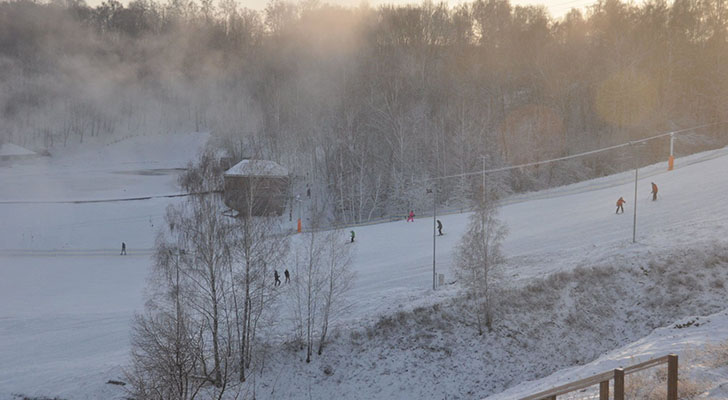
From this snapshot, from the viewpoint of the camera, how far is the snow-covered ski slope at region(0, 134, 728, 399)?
69.2 feet

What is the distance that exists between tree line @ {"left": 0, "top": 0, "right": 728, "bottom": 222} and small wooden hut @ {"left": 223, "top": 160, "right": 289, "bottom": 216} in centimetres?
654

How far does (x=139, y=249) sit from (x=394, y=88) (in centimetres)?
3279

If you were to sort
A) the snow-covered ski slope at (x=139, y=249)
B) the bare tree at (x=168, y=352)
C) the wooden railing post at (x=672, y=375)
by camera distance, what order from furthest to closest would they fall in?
the snow-covered ski slope at (x=139, y=249), the bare tree at (x=168, y=352), the wooden railing post at (x=672, y=375)

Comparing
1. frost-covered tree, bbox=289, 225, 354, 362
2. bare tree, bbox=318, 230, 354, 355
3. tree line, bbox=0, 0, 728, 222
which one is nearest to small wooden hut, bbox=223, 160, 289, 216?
frost-covered tree, bbox=289, 225, 354, 362

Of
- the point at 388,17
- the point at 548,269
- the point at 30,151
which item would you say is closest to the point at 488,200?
the point at 548,269

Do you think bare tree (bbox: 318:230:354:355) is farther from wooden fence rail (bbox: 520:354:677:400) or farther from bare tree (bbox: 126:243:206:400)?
wooden fence rail (bbox: 520:354:677:400)

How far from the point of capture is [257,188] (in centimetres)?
2139

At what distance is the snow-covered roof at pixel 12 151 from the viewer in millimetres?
62875

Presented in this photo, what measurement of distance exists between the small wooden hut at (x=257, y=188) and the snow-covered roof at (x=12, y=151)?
119 feet

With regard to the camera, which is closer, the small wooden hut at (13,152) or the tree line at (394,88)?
the tree line at (394,88)

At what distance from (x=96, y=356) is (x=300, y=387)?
8.52m

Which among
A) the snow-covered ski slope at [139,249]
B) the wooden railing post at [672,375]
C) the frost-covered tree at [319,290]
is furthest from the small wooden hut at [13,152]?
the wooden railing post at [672,375]

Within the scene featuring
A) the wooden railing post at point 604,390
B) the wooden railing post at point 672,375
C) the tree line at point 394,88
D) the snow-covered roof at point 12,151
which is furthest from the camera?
the snow-covered roof at point 12,151

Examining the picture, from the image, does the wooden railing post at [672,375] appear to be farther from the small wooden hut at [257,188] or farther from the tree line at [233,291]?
the small wooden hut at [257,188]
